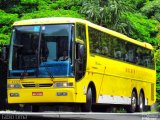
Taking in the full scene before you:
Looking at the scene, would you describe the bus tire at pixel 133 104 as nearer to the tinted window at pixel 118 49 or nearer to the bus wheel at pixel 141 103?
the bus wheel at pixel 141 103

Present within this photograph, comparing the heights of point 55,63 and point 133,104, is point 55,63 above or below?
above

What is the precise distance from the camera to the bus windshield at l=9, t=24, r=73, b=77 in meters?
19.7

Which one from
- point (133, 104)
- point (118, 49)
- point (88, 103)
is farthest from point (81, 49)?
point (133, 104)

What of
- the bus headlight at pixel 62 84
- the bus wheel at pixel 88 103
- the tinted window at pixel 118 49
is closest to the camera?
the bus headlight at pixel 62 84

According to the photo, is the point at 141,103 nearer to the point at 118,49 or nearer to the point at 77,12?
the point at 118,49

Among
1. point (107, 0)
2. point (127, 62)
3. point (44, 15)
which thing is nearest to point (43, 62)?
point (127, 62)

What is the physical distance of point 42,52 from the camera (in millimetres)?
19844

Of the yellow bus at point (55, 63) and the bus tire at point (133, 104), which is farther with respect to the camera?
the bus tire at point (133, 104)

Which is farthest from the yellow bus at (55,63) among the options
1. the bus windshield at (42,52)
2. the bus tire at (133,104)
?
the bus tire at (133,104)

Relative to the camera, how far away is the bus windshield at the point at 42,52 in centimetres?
1967

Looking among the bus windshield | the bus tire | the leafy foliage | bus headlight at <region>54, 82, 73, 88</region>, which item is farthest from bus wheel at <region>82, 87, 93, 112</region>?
the leafy foliage

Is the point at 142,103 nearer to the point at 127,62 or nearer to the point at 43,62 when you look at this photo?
the point at 127,62

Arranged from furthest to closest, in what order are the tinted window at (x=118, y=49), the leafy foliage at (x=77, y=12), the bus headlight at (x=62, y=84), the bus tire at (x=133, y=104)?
the leafy foliage at (x=77, y=12)
the bus tire at (x=133, y=104)
the tinted window at (x=118, y=49)
the bus headlight at (x=62, y=84)

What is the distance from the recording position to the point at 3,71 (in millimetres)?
33469
